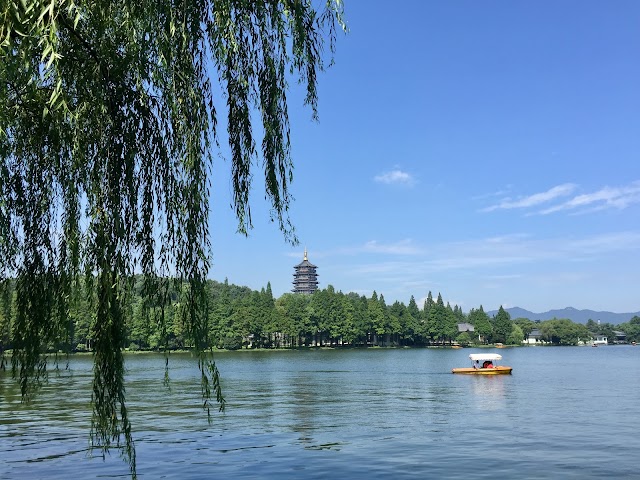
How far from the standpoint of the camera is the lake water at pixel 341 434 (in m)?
18.3

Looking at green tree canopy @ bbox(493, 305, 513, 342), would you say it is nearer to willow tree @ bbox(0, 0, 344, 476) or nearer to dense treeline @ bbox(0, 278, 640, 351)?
dense treeline @ bbox(0, 278, 640, 351)

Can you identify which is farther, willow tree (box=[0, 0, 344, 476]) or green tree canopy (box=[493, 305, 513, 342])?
green tree canopy (box=[493, 305, 513, 342])

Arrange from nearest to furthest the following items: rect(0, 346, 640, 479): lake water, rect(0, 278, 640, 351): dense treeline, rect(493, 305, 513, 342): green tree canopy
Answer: rect(0, 346, 640, 479): lake water → rect(0, 278, 640, 351): dense treeline → rect(493, 305, 513, 342): green tree canopy

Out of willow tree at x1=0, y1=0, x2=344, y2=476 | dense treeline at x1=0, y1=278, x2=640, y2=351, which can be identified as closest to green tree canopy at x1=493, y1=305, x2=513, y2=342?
dense treeline at x1=0, y1=278, x2=640, y2=351

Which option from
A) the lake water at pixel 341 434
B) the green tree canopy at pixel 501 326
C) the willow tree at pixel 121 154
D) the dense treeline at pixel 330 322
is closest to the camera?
the willow tree at pixel 121 154

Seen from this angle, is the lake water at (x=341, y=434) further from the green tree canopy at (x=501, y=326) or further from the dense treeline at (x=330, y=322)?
the green tree canopy at (x=501, y=326)

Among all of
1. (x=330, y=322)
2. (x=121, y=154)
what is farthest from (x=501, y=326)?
(x=121, y=154)

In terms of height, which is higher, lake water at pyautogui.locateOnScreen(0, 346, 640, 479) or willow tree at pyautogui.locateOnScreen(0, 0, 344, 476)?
willow tree at pyautogui.locateOnScreen(0, 0, 344, 476)

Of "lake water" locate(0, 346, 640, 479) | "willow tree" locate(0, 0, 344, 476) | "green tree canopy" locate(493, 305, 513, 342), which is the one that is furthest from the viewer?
"green tree canopy" locate(493, 305, 513, 342)

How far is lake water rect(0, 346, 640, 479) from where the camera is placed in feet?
60.0

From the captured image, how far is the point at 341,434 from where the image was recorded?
24.5 meters

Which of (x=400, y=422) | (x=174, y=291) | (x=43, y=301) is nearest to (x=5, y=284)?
(x=43, y=301)

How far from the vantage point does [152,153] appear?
25.2ft

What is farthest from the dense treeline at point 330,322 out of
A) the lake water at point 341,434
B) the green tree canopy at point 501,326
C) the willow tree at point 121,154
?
the willow tree at point 121,154
